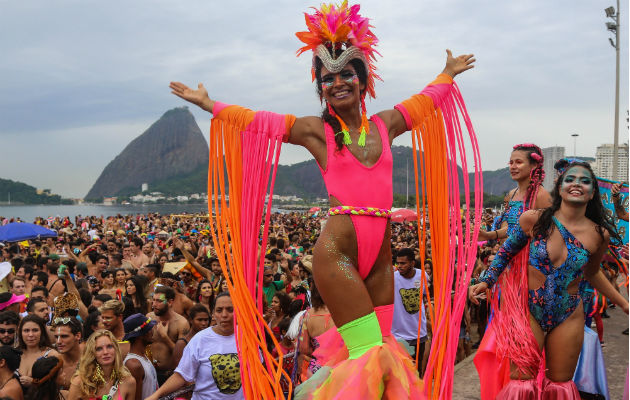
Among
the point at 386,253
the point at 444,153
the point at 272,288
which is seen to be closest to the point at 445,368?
the point at 386,253

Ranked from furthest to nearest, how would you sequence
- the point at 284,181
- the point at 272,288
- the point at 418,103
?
1. the point at 284,181
2. the point at 272,288
3. the point at 418,103

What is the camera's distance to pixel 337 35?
2.42 meters

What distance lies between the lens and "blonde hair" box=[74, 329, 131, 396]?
122 inches

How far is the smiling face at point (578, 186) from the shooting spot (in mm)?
3084

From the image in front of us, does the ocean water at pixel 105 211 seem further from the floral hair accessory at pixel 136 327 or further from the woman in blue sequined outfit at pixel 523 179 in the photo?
the woman in blue sequined outfit at pixel 523 179

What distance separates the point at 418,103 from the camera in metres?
2.67

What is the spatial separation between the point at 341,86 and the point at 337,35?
10.0 inches

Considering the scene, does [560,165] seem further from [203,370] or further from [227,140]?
[203,370]

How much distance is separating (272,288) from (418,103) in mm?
3947

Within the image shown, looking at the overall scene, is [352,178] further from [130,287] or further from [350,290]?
[130,287]

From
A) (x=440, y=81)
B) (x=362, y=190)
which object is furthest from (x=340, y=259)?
(x=440, y=81)

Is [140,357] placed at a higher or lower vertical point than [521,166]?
lower

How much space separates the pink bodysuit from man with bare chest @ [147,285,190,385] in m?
2.56

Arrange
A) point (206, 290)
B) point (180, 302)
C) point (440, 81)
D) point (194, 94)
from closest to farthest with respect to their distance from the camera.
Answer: point (194, 94) → point (440, 81) → point (180, 302) → point (206, 290)
